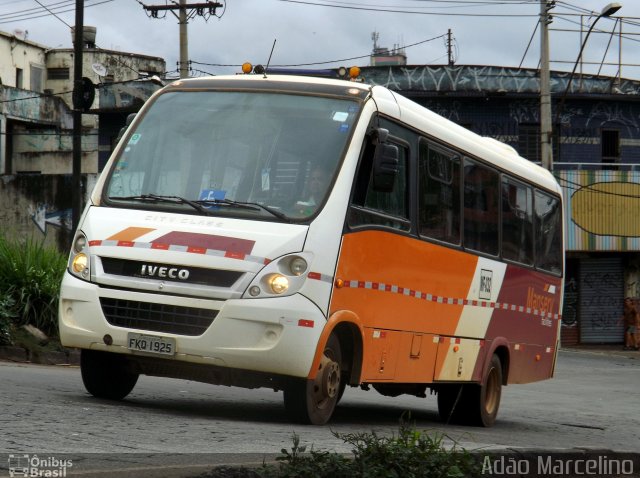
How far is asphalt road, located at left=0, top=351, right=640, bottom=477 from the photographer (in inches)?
245

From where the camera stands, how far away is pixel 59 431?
705 cm

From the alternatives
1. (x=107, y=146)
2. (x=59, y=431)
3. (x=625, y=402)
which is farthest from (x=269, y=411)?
(x=107, y=146)

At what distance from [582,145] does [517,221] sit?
1147 inches

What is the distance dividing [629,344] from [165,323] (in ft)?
108

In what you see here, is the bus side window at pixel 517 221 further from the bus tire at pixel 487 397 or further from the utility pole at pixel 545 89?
the utility pole at pixel 545 89

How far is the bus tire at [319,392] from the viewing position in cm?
884

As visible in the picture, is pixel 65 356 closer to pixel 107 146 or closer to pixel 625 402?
pixel 625 402

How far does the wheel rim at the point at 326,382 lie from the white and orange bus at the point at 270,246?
0.02 metres

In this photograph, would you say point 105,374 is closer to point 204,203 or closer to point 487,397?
point 204,203

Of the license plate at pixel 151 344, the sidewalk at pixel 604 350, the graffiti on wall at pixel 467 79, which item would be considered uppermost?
the graffiti on wall at pixel 467 79

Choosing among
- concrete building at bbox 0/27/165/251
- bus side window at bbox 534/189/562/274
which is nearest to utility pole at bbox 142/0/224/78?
concrete building at bbox 0/27/165/251

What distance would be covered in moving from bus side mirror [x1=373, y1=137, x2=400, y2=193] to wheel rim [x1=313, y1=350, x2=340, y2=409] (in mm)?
1389

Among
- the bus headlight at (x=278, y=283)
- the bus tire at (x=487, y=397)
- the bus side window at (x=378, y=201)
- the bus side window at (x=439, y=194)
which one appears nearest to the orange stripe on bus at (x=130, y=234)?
the bus headlight at (x=278, y=283)

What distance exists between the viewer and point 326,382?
29.7 feet
